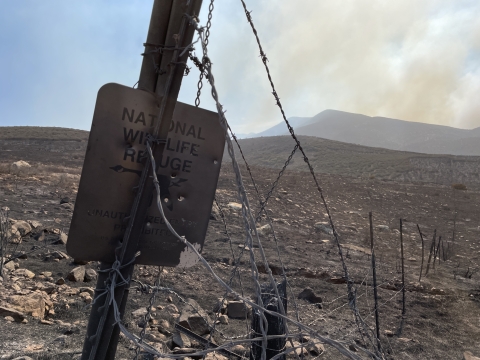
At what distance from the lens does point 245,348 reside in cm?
296

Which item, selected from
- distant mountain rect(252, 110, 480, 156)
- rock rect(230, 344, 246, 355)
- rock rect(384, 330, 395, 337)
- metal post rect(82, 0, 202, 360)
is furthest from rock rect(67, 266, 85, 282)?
distant mountain rect(252, 110, 480, 156)

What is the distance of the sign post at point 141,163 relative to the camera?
1.20 meters

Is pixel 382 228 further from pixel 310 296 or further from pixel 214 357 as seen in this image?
pixel 214 357

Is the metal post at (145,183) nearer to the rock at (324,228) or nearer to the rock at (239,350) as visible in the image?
the rock at (239,350)

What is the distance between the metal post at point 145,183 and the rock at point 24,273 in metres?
2.87

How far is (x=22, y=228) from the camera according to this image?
5008mm

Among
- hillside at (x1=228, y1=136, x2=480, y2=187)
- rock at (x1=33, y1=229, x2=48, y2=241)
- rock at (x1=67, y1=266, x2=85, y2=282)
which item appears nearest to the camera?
rock at (x1=67, y1=266, x2=85, y2=282)

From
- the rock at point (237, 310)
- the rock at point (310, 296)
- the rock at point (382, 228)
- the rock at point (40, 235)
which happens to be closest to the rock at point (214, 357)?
the rock at point (237, 310)

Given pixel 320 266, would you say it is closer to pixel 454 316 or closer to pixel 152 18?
pixel 454 316

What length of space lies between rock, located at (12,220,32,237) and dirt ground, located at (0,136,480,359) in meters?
0.09

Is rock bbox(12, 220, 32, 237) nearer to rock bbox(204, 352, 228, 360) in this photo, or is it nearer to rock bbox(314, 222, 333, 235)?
rock bbox(204, 352, 228, 360)

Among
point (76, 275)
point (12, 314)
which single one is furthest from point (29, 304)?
point (76, 275)

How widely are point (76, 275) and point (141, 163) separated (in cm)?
305

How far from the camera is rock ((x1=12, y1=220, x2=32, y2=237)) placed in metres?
4.87
